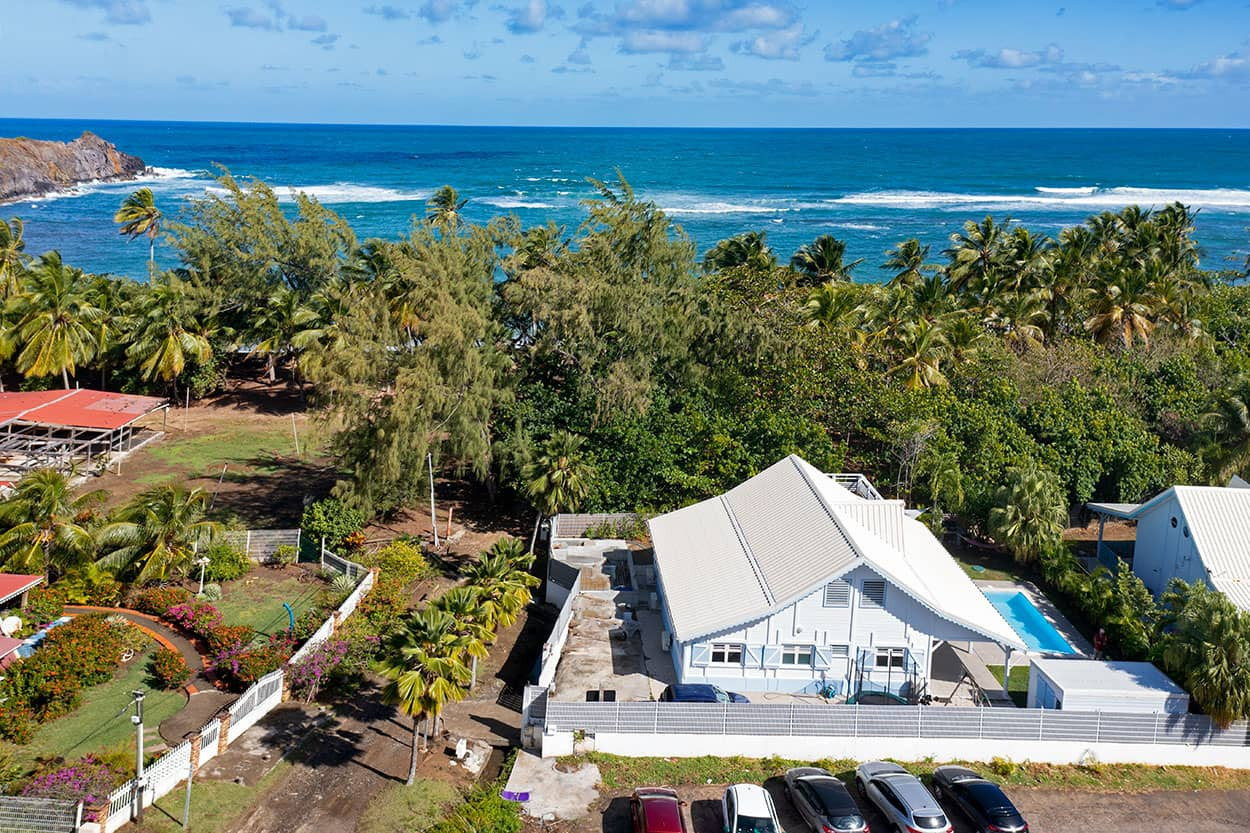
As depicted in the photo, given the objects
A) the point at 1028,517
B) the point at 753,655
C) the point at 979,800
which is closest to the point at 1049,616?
the point at 1028,517

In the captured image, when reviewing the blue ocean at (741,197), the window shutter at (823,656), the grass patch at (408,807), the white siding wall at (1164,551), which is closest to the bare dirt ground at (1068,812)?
the grass patch at (408,807)

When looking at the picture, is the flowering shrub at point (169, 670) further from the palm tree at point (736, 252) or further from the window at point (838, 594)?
the palm tree at point (736, 252)

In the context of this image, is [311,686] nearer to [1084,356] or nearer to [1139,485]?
[1139,485]

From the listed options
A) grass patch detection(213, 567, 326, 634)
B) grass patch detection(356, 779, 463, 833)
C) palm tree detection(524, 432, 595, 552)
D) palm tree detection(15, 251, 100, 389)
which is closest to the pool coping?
palm tree detection(524, 432, 595, 552)

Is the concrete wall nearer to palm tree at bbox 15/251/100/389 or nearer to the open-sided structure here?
the open-sided structure

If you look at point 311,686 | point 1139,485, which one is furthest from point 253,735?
point 1139,485

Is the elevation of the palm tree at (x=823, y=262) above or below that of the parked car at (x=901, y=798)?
above
